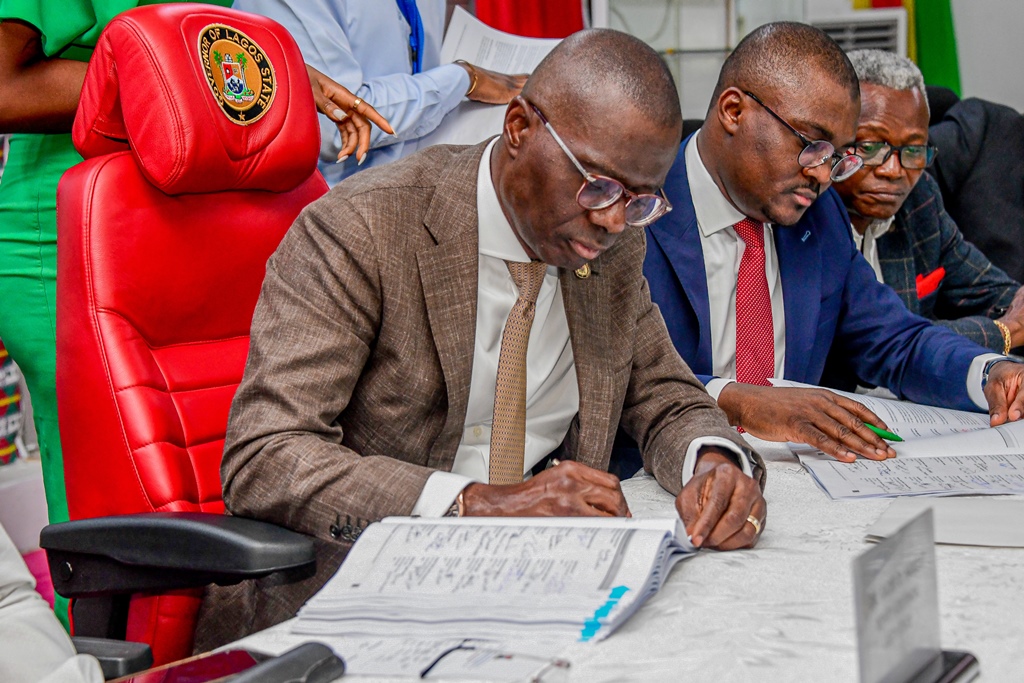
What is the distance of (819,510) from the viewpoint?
1.25 metres

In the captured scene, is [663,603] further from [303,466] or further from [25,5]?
[25,5]

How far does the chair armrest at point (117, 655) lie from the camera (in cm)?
96

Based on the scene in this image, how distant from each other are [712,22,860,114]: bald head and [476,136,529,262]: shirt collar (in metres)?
0.72

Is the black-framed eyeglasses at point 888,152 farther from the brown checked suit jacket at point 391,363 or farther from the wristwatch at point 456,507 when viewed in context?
the wristwatch at point 456,507

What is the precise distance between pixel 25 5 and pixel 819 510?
1378 millimetres

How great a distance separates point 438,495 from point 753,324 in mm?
993

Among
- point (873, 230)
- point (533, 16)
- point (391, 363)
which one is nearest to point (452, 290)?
point (391, 363)

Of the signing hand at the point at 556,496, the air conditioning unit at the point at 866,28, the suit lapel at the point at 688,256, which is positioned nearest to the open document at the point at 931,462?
the suit lapel at the point at 688,256

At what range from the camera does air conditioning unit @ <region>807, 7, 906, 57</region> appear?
3.92 meters

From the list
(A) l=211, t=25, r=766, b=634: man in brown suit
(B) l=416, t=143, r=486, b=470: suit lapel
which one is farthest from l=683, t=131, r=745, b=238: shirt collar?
(B) l=416, t=143, r=486, b=470: suit lapel

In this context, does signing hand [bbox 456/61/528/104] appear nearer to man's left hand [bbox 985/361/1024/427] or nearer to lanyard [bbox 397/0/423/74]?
lanyard [bbox 397/0/423/74]

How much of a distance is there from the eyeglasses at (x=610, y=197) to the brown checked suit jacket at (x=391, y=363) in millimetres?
163

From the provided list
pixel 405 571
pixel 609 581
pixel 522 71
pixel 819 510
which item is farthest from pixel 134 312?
pixel 522 71

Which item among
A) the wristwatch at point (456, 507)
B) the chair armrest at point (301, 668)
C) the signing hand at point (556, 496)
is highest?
the chair armrest at point (301, 668)
